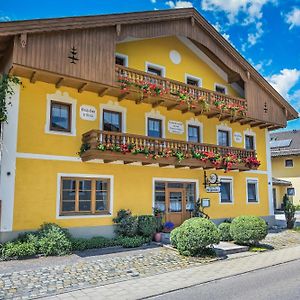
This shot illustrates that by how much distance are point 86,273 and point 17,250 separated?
328 centimetres

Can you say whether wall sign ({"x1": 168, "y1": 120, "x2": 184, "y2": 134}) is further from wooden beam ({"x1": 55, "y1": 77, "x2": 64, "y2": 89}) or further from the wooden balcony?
wooden beam ({"x1": 55, "y1": 77, "x2": 64, "y2": 89})

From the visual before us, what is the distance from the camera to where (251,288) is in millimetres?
8656

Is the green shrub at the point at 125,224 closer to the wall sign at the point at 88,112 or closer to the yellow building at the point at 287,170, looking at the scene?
the wall sign at the point at 88,112

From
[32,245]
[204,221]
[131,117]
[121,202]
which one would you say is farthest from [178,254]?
[131,117]

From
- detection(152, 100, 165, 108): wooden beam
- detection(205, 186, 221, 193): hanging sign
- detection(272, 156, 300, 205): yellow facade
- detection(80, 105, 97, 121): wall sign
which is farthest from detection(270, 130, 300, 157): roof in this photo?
detection(80, 105, 97, 121): wall sign

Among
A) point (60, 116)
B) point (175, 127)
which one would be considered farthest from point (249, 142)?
point (60, 116)

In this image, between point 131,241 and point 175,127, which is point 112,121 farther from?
point 131,241

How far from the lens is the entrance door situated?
17797 mm

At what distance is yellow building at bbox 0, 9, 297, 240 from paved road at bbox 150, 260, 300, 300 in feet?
23.1

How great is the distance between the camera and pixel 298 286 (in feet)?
28.7

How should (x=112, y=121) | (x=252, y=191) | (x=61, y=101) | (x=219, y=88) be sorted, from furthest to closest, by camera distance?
(x=252, y=191) → (x=219, y=88) → (x=112, y=121) → (x=61, y=101)

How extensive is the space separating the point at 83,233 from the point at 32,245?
2668 millimetres

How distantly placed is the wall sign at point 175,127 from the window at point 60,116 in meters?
5.79

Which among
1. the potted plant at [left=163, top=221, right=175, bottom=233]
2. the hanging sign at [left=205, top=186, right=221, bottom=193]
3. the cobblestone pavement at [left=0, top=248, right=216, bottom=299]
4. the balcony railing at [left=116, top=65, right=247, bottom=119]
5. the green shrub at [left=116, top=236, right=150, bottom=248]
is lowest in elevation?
the cobblestone pavement at [left=0, top=248, right=216, bottom=299]
